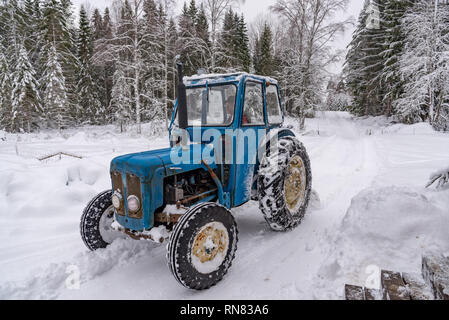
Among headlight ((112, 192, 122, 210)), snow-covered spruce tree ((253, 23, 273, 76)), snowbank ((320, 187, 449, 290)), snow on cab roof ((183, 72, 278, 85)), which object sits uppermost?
snow-covered spruce tree ((253, 23, 273, 76))

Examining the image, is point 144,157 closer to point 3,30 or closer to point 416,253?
point 416,253

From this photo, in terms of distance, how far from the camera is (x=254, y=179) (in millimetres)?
3916

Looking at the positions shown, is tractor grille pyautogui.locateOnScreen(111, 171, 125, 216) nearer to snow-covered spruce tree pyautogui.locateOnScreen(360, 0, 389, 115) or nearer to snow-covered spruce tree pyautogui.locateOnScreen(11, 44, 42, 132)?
snow-covered spruce tree pyautogui.locateOnScreen(11, 44, 42, 132)

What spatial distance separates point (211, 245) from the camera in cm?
269

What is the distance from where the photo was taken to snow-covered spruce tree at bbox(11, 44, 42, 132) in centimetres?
1878

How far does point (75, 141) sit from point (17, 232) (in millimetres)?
9497

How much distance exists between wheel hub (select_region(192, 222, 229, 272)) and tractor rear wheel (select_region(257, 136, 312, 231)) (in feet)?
3.25

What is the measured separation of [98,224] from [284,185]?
97.3 inches

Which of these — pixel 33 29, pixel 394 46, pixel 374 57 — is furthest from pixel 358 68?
pixel 33 29

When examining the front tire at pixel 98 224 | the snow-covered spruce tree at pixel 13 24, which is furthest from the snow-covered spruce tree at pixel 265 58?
the front tire at pixel 98 224

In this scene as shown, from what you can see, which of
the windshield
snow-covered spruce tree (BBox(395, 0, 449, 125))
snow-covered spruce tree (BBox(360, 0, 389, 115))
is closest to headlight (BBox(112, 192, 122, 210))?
the windshield

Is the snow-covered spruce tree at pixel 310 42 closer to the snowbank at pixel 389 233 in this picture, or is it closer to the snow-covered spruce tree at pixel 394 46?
the snow-covered spruce tree at pixel 394 46

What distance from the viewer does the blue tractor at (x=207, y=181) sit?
261 cm

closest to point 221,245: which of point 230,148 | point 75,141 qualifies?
point 230,148
